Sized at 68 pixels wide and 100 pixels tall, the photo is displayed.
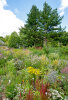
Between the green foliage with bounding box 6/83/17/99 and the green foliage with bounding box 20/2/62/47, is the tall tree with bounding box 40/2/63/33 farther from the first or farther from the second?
the green foliage with bounding box 6/83/17/99

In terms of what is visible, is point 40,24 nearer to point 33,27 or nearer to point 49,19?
point 33,27

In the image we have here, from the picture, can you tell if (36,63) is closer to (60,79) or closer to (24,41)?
(60,79)

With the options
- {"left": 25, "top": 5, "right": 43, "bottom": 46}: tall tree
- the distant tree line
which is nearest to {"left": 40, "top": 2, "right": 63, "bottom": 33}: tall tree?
the distant tree line

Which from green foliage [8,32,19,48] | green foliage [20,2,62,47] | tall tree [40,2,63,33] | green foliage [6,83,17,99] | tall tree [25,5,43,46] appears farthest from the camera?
green foliage [8,32,19,48]

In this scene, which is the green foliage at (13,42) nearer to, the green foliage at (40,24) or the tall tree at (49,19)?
the green foliage at (40,24)

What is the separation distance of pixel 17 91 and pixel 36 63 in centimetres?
197

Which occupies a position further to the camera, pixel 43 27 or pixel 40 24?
pixel 40 24

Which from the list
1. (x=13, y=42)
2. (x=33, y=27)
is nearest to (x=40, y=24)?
(x=33, y=27)

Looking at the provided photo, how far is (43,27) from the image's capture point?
45.5ft

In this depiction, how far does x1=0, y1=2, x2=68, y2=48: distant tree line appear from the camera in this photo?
43.3 ft

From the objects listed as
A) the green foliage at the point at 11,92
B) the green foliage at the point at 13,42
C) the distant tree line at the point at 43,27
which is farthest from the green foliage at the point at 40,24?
the green foliage at the point at 11,92

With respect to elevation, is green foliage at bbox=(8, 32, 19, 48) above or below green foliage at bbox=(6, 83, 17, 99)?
above

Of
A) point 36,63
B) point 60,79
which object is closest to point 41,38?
point 36,63

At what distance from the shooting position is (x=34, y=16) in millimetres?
14875
